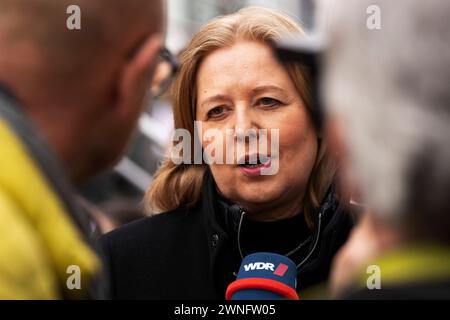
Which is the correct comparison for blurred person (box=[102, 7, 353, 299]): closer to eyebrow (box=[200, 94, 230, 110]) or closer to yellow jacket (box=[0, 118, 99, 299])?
eyebrow (box=[200, 94, 230, 110])

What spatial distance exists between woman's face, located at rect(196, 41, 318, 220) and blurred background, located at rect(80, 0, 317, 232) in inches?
8.9

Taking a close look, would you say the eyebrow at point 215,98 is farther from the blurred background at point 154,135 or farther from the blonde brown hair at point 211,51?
the blurred background at point 154,135

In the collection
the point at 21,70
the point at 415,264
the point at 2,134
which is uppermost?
the point at 21,70

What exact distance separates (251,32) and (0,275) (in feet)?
3.77

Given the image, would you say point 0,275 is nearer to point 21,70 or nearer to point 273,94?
point 21,70

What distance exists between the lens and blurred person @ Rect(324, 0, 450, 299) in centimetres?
93

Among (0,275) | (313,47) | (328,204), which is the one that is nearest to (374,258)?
(313,47)

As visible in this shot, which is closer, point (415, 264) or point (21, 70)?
point (415, 264)

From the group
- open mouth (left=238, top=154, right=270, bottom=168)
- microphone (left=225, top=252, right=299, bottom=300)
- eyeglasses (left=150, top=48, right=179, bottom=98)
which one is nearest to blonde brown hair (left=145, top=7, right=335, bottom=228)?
open mouth (left=238, top=154, right=270, bottom=168)

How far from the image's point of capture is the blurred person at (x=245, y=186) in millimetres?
Result: 1887

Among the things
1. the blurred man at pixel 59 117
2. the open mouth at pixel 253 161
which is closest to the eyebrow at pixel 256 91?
the open mouth at pixel 253 161

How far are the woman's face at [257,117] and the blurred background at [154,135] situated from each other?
0.23m

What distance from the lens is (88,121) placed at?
1.15 m
